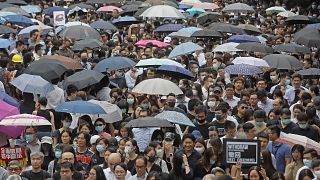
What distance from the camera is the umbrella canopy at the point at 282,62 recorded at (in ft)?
78.6

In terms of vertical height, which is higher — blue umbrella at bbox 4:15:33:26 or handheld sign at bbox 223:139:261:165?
handheld sign at bbox 223:139:261:165

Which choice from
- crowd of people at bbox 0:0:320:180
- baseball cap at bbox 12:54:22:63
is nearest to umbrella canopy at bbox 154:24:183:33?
crowd of people at bbox 0:0:320:180

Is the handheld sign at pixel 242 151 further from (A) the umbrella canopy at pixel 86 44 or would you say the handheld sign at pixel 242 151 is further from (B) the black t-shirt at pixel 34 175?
(A) the umbrella canopy at pixel 86 44

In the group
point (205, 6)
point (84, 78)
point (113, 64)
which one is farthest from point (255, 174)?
point (205, 6)

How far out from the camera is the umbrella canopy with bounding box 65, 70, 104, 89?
69.5 ft

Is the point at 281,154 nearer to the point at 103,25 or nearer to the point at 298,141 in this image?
the point at 298,141

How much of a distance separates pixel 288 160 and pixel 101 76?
6.16 meters

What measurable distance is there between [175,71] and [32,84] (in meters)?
3.41

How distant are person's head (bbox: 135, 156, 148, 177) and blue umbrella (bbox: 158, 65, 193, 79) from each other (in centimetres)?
726

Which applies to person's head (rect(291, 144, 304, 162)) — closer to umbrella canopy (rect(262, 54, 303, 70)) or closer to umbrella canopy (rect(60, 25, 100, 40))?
umbrella canopy (rect(262, 54, 303, 70))

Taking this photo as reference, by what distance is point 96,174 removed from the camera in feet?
49.8

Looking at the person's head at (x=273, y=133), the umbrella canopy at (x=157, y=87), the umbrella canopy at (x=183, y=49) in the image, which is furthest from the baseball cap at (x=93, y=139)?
the umbrella canopy at (x=183, y=49)

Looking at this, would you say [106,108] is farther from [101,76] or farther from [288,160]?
[288,160]

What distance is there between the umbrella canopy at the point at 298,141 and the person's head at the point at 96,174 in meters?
2.81
